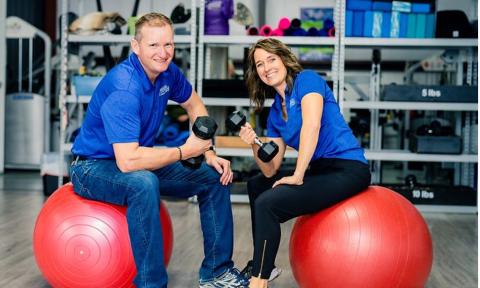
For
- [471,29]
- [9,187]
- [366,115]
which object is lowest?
[9,187]

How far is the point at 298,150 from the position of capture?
2.67 metres

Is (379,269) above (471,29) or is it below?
below

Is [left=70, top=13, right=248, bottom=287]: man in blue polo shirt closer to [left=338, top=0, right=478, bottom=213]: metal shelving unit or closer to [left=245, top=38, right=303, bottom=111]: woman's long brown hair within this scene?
[left=245, top=38, right=303, bottom=111]: woman's long brown hair

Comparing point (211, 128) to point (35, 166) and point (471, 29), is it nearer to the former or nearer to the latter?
point (471, 29)

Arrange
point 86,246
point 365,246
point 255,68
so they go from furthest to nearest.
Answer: point 255,68, point 86,246, point 365,246

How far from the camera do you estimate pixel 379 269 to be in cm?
235

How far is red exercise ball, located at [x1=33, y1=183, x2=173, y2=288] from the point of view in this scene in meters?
2.46

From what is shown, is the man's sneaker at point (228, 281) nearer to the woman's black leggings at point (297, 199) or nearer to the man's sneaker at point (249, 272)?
the man's sneaker at point (249, 272)

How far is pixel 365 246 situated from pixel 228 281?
0.67 m

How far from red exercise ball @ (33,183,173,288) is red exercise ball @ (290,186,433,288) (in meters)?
0.74

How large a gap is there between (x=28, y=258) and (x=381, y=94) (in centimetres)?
329

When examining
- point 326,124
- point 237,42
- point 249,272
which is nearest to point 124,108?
point 326,124

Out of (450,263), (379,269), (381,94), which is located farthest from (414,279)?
(381,94)

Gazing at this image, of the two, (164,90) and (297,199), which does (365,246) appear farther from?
(164,90)
